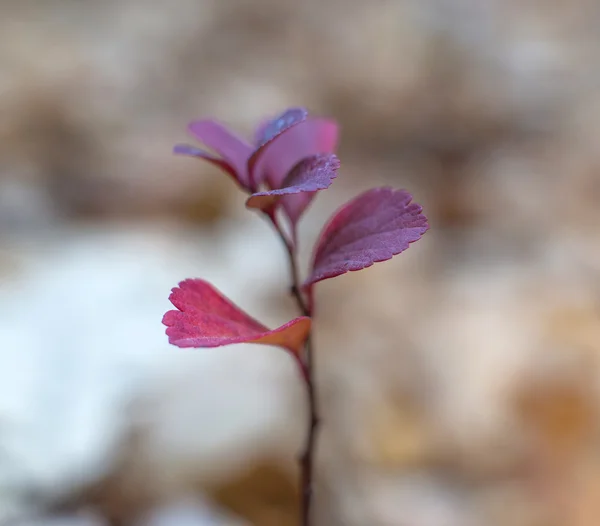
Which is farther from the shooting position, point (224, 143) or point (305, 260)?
point (305, 260)

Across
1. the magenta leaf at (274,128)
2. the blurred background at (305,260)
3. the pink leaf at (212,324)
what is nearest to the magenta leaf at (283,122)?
the magenta leaf at (274,128)

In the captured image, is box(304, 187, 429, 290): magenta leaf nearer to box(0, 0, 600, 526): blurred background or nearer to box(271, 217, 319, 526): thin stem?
box(271, 217, 319, 526): thin stem

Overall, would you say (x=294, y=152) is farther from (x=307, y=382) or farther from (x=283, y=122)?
(x=307, y=382)

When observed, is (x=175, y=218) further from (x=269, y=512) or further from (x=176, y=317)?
(x=176, y=317)

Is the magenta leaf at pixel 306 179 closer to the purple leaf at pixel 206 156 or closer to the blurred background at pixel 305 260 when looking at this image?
the purple leaf at pixel 206 156

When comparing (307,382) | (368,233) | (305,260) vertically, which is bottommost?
(307,382)

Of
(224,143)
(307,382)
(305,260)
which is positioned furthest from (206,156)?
(305,260)
